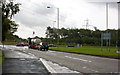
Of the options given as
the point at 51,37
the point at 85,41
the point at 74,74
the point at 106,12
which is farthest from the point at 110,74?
the point at 51,37

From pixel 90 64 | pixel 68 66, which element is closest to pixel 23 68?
pixel 68 66

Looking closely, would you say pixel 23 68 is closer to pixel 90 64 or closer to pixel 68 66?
pixel 68 66

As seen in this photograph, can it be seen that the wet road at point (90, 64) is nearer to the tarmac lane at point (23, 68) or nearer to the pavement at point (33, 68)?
the pavement at point (33, 68)

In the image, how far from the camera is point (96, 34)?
440 ft

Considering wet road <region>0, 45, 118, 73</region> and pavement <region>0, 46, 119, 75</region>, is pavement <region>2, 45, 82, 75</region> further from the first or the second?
wet road <region>0, 45, 118, 73</region>

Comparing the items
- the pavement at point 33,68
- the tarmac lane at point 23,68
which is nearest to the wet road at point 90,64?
the pavement at point 33,68

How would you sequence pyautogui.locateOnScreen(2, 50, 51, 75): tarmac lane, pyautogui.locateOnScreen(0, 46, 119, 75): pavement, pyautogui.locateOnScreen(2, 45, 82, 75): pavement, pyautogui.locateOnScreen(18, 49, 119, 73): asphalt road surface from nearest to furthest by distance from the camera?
pyautogui.locateOnScreen(2, 50, 51, 75): tarmac lane, pyautogui.locateOnScreen(2, 45, 82, 75): pavement, pyautogui.locateOnScreen(0, 46, 119, 75): pavement, pyautogui.locateOnScreen(18, 49, 119, 73): asphalt road surface

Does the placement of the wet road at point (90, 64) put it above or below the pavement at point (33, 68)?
below

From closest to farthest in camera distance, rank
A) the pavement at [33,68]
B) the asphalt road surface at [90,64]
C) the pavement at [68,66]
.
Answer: the pavement at [33,68], the pavement at [68,66], the asphalt road surface at [90,64]

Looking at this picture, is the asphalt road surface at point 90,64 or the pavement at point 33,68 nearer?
the pavement at point 33,68

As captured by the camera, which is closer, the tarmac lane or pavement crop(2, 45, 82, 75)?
the tarmac lane

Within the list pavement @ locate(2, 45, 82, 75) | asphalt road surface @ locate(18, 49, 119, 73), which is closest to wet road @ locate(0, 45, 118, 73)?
asphalt road surface @ locate(18, 49, 119, 73)

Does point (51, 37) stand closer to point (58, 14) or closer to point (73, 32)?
point (73, 32)

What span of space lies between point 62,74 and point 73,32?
13315 cm
